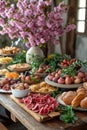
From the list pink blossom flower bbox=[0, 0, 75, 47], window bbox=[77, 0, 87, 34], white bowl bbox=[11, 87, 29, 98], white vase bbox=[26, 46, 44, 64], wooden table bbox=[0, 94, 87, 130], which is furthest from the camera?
window bbox=[77, 0, 87, 34]

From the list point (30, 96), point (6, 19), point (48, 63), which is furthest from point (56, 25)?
point (30, 96)

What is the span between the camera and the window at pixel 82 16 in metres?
3.86

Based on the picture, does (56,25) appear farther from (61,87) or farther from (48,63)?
(61,87)

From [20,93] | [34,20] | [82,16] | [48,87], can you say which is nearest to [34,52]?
[34,20]

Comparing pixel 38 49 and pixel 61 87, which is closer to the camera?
pixel 61 87

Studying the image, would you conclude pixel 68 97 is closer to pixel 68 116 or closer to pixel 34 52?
pixel 68 116

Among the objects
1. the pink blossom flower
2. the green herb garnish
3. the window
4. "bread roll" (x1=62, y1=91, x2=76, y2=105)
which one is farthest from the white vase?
the window

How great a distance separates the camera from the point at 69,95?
1427mm

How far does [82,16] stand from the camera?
3969mm

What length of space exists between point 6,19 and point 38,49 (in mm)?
446

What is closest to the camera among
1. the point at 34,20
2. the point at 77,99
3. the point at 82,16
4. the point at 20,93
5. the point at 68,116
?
the point at 68,116

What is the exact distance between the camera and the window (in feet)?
12.7

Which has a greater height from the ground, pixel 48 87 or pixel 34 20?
pixel 34 20

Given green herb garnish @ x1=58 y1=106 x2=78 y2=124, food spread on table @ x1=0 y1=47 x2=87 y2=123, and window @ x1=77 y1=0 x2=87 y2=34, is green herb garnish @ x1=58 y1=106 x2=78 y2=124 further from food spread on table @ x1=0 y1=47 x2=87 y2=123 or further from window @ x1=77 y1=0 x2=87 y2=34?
window @ x1=77 y1=0 x2=87 y2=34
